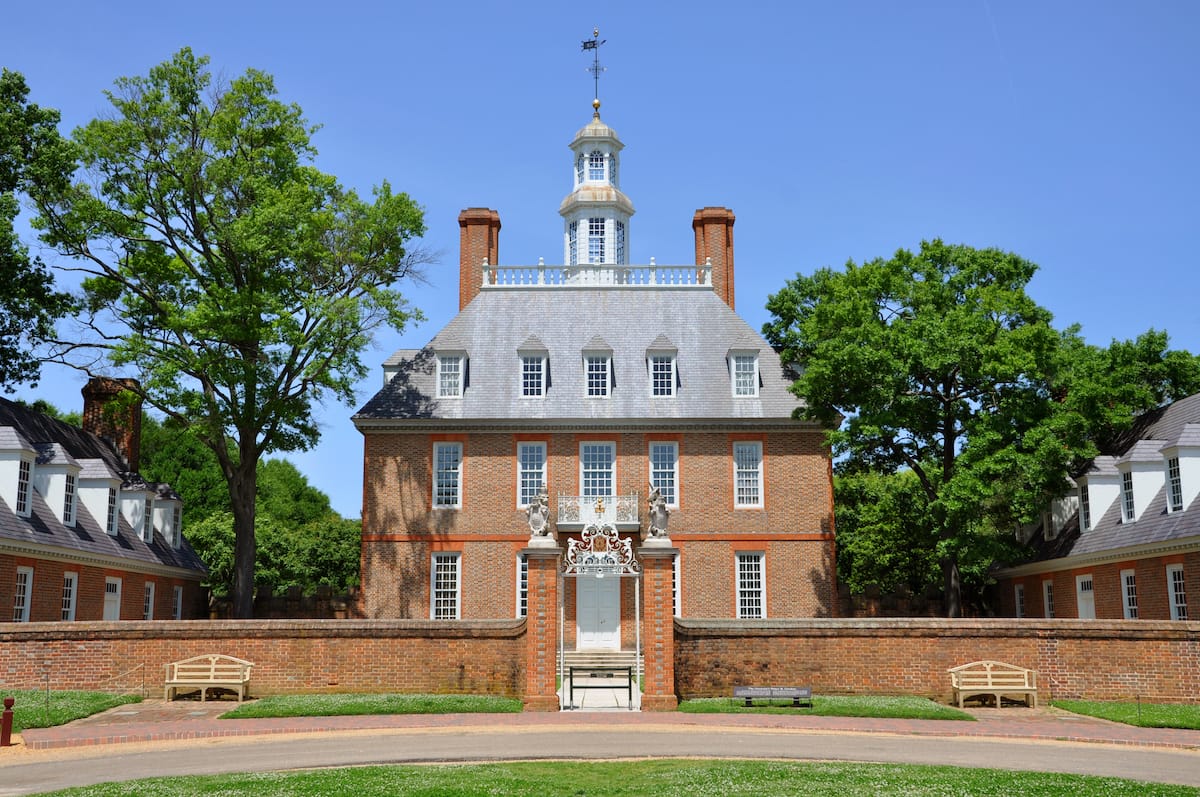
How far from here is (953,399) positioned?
29656 millimetres

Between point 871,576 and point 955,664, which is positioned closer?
point 955,664

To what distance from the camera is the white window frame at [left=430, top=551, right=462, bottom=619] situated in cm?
3219

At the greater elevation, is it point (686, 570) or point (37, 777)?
point (686, 570)

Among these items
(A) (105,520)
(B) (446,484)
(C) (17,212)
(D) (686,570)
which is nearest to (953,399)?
(D) (686,570)

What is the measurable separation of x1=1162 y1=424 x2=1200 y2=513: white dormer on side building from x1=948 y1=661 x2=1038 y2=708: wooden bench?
278 inches

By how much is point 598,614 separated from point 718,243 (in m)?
14.3

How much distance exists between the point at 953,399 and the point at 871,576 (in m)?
13.0

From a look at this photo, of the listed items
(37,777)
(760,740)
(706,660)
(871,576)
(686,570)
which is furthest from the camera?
(871,576)

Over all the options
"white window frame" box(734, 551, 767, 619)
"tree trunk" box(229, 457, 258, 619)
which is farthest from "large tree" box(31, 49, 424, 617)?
"white window frame" box(734, 551, 767, 619)

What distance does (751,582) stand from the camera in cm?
3228

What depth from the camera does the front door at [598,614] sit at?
103ft

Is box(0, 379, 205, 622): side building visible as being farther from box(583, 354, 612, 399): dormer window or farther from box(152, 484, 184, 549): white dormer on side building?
box(583, 354, 612, 399): dormer window

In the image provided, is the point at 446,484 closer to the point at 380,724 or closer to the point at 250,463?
the point at 250,463

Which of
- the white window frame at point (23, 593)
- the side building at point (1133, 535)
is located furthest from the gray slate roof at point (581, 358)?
the white window frame at point (23, 593)
